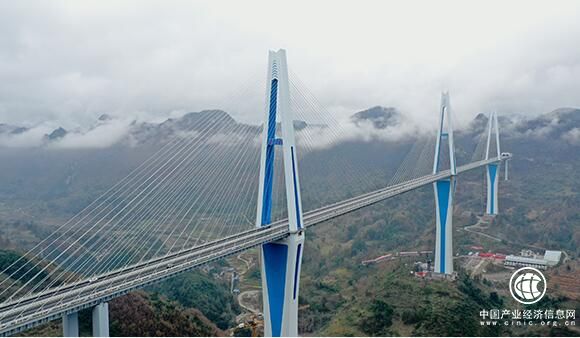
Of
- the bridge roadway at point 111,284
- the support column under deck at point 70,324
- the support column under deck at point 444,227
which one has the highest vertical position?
the support column under deck at point 444,227

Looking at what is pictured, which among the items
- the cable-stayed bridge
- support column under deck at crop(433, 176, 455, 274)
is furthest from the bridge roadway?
support column under deck at crop(433, 176, 455, 274)

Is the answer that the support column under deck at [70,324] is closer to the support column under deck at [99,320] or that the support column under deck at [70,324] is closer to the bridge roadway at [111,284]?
the bridge roadway at [111,284]

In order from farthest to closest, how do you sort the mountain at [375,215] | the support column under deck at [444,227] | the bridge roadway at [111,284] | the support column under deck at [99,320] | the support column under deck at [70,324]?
1. the support column under deck at [444,227]
2. the mountain at [375,215]
3. the support column under deck at [99,320]
4. the support column under deck at [70,324]
5. the bridge roadway at [111,284]

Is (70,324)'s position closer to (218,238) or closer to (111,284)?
(111,284)

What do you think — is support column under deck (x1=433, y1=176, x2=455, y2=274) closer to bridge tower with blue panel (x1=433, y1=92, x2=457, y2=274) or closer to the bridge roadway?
bridge tower with blue panel (x1=433, y1=92, x2=457, y2=274)

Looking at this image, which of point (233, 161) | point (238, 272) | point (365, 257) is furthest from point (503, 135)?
point (233, 161)

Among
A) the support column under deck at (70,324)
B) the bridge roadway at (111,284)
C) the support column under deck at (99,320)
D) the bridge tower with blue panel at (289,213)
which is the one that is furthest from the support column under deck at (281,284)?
the support column under deck at (70,324)

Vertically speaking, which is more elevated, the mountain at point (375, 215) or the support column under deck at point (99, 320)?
the mountain at point (375, 215)
